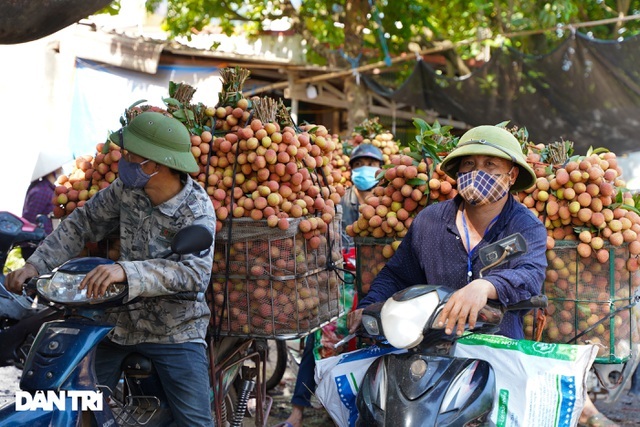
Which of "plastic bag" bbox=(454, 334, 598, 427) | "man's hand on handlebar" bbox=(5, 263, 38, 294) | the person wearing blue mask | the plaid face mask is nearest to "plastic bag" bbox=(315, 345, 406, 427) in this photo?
"plastic bag" bbox=(454, 334, 598, 427)

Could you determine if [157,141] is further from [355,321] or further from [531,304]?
[531,304]

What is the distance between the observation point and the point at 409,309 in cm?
273

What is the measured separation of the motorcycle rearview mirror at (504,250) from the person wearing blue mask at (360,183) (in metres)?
4.05

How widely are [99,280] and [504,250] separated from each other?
1477 millimetres

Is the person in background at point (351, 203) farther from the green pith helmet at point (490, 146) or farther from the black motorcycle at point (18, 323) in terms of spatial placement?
the green pith helmet at point (490, 146)

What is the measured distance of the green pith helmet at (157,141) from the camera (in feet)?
11.1

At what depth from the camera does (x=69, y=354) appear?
2893mm

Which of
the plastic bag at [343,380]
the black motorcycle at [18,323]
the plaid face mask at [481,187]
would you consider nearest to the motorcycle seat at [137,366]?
the plastic bag at [343,380]

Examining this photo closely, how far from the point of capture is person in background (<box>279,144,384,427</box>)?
5.34 meters

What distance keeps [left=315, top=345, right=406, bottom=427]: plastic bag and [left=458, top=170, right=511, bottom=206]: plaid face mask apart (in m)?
0.76

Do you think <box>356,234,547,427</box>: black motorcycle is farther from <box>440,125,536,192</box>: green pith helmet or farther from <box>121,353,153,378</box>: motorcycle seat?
<box>121,353,153,378</box>: motorcycle seat

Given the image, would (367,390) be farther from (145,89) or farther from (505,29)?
(505,29)

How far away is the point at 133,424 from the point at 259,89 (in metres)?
10.8

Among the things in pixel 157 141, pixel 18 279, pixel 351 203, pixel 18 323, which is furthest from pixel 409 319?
pixel 351 203
